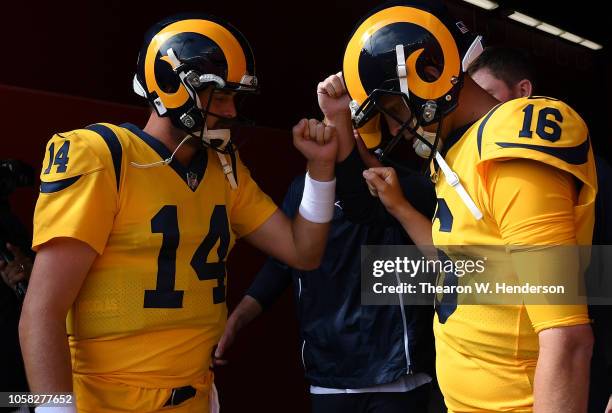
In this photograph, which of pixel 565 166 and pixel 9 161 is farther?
pixel 9 161

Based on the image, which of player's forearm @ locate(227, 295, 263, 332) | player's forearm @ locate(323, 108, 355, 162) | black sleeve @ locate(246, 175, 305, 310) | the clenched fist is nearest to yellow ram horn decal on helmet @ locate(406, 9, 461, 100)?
the clenched fist

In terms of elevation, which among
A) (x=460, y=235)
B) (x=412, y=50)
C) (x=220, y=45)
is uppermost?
(x=220, y=45)

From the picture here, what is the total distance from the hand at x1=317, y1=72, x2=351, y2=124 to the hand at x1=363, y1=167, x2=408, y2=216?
233 mm

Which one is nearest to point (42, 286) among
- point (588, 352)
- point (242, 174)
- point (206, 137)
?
point (206, 137)

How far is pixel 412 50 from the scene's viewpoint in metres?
1.80

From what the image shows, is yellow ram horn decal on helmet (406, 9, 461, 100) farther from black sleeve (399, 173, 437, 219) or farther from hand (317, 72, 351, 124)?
black sleeve (399, 173, 437, 219)

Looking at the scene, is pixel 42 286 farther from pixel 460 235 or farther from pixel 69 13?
pixel 69 13

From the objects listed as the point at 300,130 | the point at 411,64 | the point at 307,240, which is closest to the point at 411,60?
the point at 411,64

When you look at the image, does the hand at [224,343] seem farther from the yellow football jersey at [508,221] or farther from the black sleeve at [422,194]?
the yellow football jersey at [508,221]

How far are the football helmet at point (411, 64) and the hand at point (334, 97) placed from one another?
33 cm

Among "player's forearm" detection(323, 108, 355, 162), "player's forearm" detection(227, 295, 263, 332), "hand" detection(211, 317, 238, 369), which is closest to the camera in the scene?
"player's forearm" detection(323, 108, 355, 162)

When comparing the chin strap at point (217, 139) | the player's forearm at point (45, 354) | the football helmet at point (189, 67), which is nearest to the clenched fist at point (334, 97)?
the football helmet at point (189, 67)

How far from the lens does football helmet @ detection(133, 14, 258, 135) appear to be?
203 centimetres

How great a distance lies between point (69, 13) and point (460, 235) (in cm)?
235
